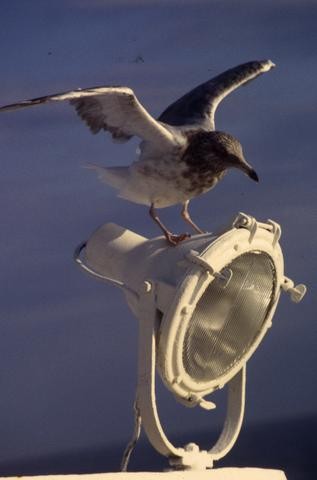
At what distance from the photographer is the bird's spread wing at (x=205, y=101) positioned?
960cm

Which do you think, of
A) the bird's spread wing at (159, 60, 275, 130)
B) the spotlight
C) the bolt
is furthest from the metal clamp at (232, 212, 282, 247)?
the bird's spread wing at (159, 60, 275, 130)

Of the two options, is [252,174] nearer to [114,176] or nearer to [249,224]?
[114,176]

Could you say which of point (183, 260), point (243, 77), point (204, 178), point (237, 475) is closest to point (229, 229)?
point (183, 260)


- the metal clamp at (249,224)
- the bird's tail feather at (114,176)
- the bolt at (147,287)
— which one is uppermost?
the metal clamp at (249,224)

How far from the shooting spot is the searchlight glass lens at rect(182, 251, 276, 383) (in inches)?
205

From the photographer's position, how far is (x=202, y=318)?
518 cm

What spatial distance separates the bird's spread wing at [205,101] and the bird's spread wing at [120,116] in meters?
0.67

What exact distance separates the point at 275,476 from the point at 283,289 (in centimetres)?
109

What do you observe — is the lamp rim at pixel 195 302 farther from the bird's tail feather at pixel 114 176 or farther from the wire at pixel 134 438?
the bird's tail feather at pixel 114 176

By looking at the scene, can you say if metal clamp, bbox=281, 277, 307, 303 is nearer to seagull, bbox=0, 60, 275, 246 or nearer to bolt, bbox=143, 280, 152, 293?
bolt, bbox=143, 280, 152, 293

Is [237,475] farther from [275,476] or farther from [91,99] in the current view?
[91,99]

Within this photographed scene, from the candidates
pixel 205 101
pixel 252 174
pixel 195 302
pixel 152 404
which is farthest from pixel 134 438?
pixel 205 101

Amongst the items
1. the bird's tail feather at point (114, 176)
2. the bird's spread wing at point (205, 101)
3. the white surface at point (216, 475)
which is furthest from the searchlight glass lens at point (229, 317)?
the bird's spread wing at point (205, 101)

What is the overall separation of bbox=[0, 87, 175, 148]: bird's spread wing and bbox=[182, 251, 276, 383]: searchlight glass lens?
2.65 metres
